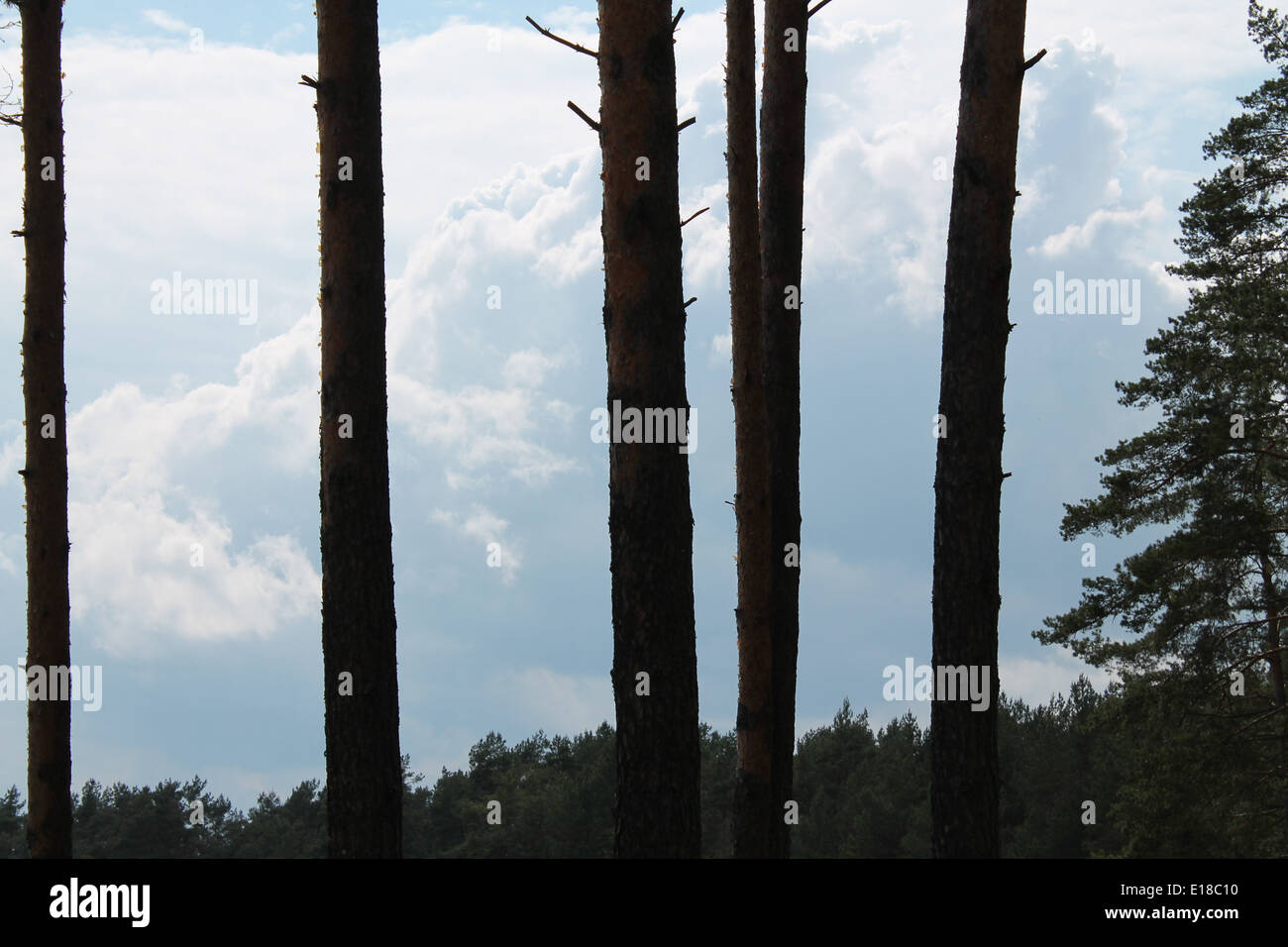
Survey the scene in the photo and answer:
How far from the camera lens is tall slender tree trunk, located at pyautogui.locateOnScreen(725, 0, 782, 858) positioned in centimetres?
911

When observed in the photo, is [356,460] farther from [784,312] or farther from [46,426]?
[46,426]

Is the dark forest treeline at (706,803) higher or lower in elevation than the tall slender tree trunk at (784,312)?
lower

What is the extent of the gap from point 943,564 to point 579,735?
40.2 meters

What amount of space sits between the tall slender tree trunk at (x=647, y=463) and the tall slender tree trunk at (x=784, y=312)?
275cm

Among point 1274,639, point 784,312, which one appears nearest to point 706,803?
point 1274,639

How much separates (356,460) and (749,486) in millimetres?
3047

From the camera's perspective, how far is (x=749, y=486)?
30.0ft

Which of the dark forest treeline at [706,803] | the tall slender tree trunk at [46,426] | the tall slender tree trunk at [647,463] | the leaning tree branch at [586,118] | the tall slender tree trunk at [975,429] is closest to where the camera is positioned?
the tall slender tree trunk at [647,463]

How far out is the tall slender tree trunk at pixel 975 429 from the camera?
7812mm

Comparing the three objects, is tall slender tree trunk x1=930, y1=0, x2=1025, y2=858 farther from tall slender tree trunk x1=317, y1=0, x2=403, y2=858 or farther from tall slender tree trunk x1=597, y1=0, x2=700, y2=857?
tall slender tree trunk x1=317, y1=0, x2=403, y2=858

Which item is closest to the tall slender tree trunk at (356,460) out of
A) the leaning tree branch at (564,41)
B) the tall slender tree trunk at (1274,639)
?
the leaning tree branch at (564,41)

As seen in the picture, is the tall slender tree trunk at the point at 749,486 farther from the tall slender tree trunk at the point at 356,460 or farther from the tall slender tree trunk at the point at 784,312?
the tall slender tree trunk at the point at 356,460

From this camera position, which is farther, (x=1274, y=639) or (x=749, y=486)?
(x=1274, y=639)
